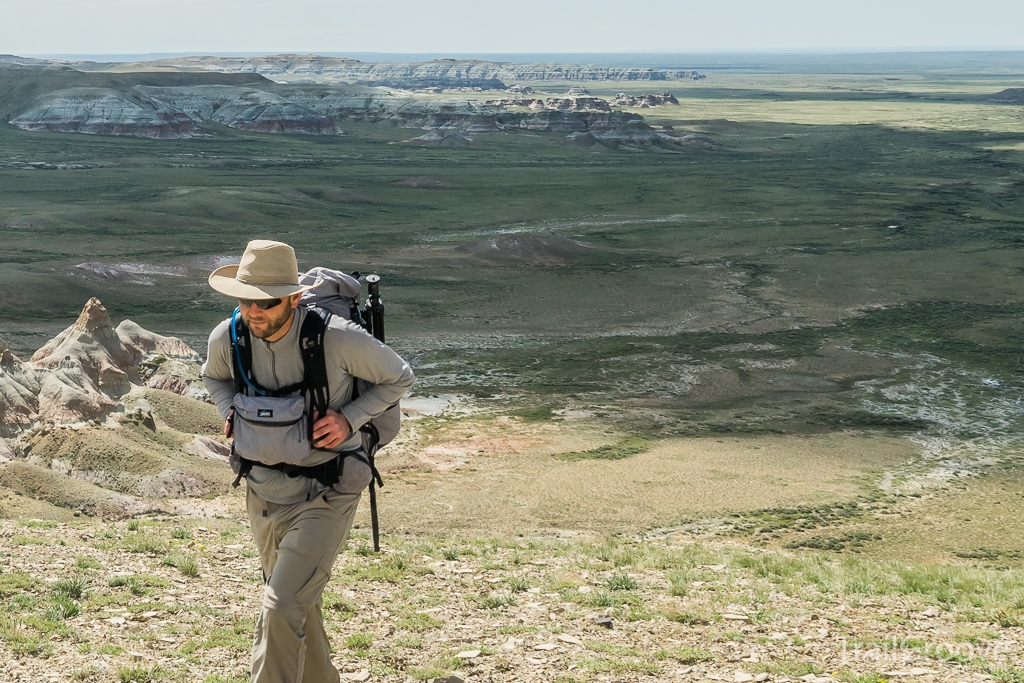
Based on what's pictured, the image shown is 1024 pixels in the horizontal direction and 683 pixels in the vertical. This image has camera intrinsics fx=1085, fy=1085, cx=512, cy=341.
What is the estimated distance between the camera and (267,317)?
5.67 meters

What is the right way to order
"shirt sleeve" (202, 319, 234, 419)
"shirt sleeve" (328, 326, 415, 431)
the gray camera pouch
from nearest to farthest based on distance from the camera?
the gray camera pouch → "shirt sleeve" (328, 326, 415, 431) → "shirt sleeve" (202, 319, 234, 419)

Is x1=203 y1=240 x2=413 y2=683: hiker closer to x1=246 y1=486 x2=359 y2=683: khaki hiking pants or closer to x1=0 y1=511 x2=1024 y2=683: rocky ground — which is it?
x1=246 y1=486 x2=359 y2=683: khaki hiking pants

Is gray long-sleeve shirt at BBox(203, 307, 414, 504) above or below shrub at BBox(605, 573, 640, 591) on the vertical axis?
above

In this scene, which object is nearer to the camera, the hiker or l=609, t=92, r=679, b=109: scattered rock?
the hiker

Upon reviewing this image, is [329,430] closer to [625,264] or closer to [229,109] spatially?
[625,264]

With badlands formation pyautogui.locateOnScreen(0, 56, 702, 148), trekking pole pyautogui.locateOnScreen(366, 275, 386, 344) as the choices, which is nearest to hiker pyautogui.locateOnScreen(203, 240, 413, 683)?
trekking pole pyautogui.locateOnScreen(366, 275, 386, 344)

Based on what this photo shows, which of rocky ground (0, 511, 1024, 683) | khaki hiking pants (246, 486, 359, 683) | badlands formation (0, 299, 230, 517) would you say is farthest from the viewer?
badlands formation (0, 299, 230, 517)

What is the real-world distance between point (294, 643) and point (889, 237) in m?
55.0

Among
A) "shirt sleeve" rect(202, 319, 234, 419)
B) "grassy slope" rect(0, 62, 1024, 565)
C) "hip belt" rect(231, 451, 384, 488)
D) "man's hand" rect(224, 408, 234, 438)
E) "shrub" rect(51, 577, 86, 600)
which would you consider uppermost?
"shirt sleeve" rect(202, 319, 234, 419)

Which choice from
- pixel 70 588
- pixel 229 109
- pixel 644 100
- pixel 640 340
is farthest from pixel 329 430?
pixel 644 100

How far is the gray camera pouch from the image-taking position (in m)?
5.62

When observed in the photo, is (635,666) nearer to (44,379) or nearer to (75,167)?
(44,379)

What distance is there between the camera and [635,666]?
7324mm

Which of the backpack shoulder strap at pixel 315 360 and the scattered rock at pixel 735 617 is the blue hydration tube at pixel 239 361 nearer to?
the backpack shoulder strap at pixel 315 360
